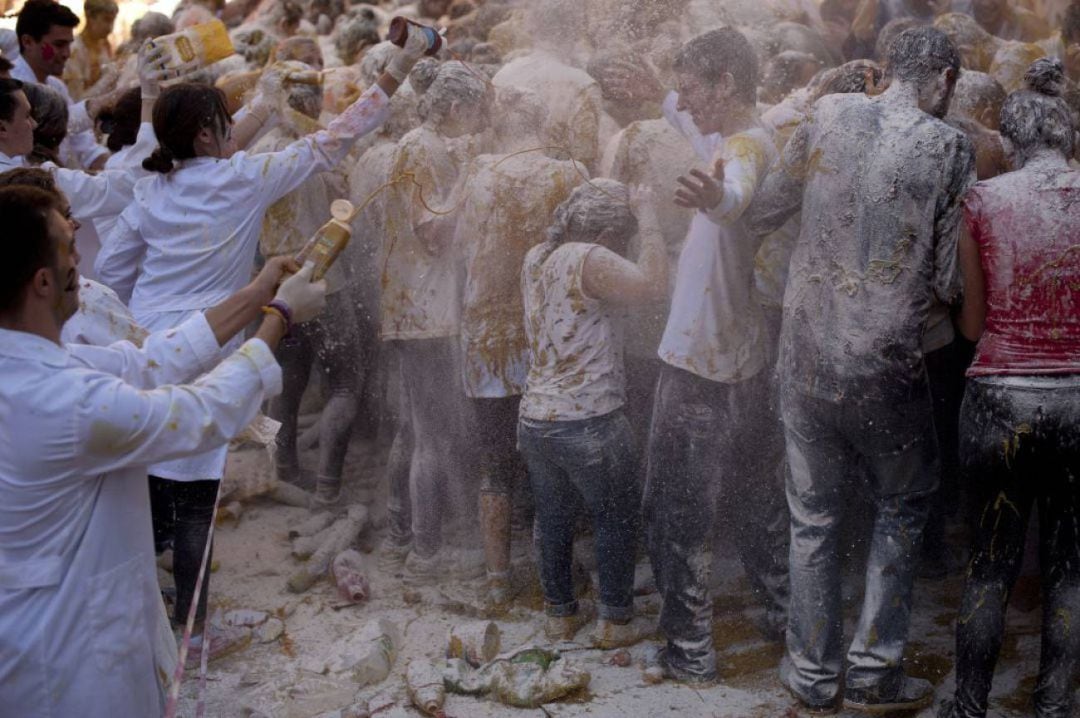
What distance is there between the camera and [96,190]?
468 cm

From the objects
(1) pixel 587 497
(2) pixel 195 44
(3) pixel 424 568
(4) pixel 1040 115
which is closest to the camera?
(4) pixel 1040 115

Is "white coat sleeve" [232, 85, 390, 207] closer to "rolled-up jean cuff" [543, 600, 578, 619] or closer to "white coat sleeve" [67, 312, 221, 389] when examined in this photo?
"white coat sleeve" [67, 312, 221, 389]

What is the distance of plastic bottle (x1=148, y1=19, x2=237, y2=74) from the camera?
4871 mm

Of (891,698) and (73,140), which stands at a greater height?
(73,140)

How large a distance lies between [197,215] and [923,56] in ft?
9.43

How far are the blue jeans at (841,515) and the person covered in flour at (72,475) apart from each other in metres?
2.01

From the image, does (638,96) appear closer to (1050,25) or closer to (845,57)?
(845,57)

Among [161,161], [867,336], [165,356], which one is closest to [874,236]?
[867,336]

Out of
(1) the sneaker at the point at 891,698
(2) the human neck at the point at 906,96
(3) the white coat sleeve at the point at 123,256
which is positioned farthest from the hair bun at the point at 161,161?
(1) the sneaker at the point at 891,698

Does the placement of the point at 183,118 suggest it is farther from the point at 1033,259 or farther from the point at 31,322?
the point at 1033,259

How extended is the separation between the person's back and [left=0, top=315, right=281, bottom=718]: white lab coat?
76.3 inches

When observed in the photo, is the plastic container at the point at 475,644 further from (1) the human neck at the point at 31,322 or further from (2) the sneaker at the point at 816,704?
(1) the human neck at the point at 31,322

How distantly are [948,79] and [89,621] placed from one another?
3080mm

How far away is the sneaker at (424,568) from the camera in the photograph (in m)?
5.02
